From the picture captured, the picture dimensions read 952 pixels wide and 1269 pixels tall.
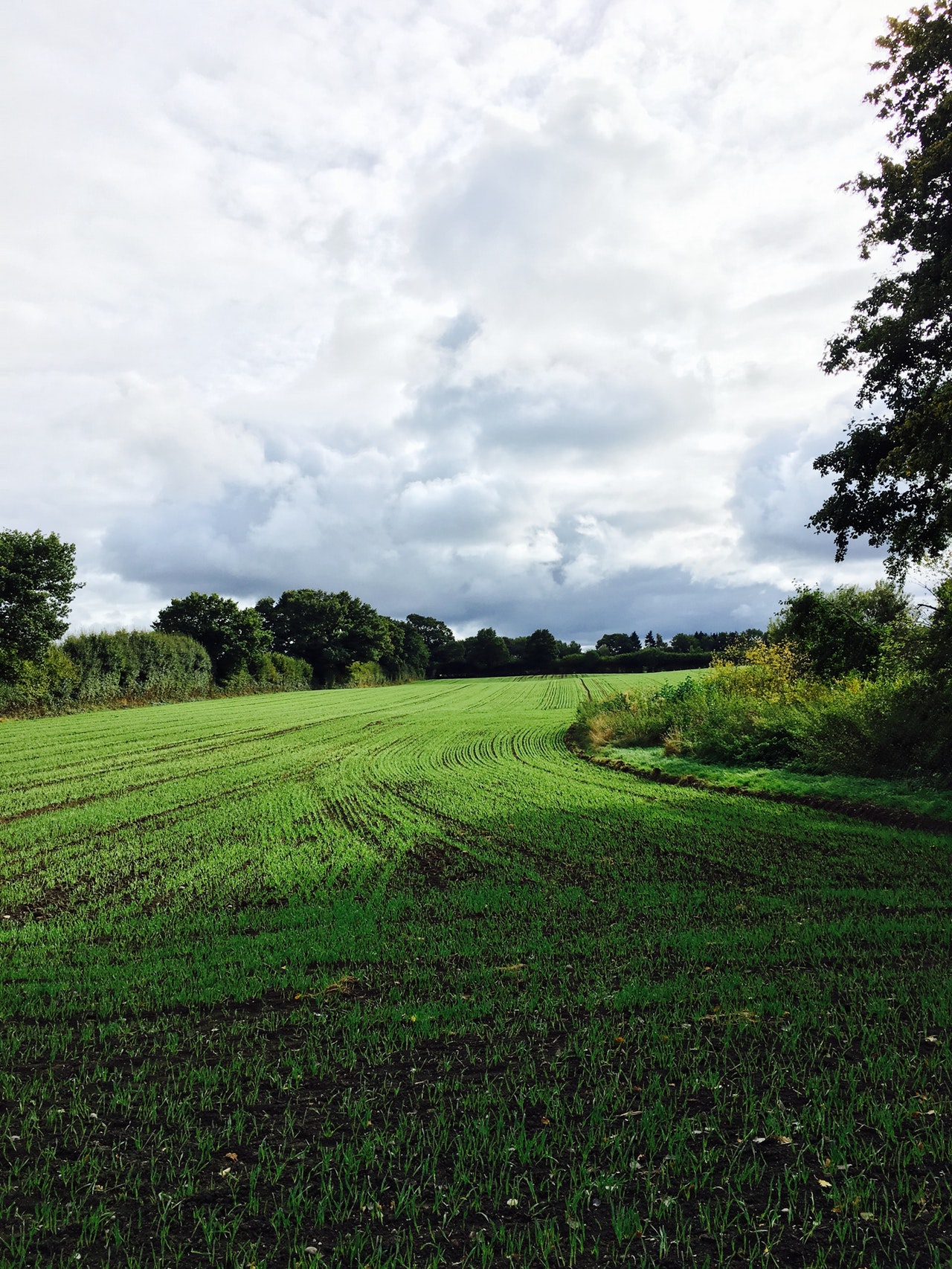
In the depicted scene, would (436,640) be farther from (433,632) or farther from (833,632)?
(833,632)

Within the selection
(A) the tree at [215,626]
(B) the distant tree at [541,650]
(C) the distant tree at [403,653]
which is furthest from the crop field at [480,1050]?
(B) the distant tree at [541,650]

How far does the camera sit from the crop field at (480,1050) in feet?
10.8

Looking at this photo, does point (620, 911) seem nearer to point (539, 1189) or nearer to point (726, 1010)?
point (726, 1010)

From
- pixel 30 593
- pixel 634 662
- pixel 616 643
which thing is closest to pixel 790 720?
pixel 30 593

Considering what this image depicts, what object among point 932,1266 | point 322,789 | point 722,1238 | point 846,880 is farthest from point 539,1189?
point 322,789

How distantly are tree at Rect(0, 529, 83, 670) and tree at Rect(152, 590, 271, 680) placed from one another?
22.6 m

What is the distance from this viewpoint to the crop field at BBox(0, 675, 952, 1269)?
329 cm

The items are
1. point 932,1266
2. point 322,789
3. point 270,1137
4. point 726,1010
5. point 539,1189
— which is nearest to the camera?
point 932,1266

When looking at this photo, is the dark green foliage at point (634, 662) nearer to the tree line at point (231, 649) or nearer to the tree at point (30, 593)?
the tree line at point (231, 649)

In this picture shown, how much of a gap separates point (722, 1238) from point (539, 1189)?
0.90 meters

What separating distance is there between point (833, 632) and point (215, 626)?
175ft

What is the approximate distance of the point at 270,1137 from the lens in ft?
12.9

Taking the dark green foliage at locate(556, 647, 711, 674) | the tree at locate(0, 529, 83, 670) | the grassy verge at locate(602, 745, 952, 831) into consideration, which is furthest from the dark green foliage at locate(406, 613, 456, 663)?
the grassy verge at locate(602, 745, 952, 831)

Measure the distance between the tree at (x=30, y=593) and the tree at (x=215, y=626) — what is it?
22.6 meters
